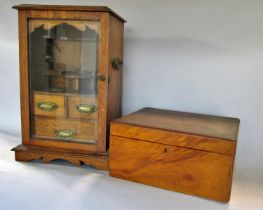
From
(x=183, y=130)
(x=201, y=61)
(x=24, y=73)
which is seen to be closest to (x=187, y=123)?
(x=183, y=130)

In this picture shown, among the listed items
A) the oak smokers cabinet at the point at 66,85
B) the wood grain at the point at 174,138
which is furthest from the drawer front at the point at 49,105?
the wood grain at the point at 174,138

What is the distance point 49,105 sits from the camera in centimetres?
111

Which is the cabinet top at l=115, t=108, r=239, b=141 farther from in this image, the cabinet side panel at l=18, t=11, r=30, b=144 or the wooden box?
the cabinet side panel at l=18, t=11, r=30, b=144

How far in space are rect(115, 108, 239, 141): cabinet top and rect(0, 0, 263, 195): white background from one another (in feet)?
0.44

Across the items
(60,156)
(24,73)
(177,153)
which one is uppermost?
(24,73)

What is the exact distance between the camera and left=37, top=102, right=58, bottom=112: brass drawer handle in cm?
111

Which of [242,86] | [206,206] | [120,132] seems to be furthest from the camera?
[242,86]

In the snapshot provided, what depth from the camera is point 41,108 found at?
1.12 m

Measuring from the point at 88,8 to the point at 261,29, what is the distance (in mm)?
739

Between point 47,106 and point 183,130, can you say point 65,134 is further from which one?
point 183,130

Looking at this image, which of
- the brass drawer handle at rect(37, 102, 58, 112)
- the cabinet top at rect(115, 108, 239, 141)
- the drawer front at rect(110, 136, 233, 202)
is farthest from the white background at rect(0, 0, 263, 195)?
the brass drawer handle at rect(37, 102, 58, 112)

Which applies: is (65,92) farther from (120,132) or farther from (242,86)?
(242,86)

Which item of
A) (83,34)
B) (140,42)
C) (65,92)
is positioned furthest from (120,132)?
(140,42)

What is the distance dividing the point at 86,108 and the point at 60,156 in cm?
23
